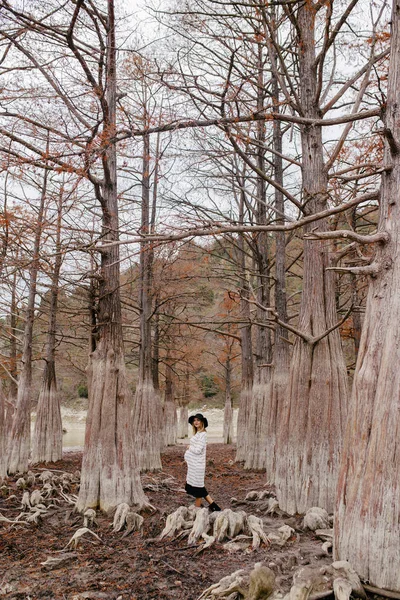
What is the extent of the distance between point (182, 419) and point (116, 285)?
89.0ft

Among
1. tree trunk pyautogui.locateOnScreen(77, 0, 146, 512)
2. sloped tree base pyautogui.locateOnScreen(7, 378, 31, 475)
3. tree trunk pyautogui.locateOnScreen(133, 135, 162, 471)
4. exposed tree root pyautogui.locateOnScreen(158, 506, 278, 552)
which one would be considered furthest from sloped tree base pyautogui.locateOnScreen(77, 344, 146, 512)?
sloped tree base pyautogui.locateOnScreen(7, 378, 31, 475)

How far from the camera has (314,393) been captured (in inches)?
317

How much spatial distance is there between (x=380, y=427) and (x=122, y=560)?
3.27m

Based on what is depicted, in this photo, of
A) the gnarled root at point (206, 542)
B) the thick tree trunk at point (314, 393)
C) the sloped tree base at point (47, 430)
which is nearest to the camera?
the gnarled root at point (206, 542)

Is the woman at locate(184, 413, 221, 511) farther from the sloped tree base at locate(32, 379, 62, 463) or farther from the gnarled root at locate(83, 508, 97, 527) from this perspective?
the sloped tree base at locate(32, 379, 62, 463)

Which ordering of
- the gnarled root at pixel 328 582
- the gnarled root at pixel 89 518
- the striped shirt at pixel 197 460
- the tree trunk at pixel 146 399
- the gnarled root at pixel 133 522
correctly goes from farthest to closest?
the tree trunk at pixel 146 399 < the striped shirt at pixel 197 460 < the gnarled root at pixel 89 518 < the gnarled root at pixel 133 522 < the gnarled root at pixel 328 582

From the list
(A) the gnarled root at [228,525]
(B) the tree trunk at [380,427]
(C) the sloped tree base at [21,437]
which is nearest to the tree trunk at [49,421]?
(C) the sloped tree base at [21,437]

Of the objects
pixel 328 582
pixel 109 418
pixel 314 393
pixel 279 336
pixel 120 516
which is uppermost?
pixel 279 336

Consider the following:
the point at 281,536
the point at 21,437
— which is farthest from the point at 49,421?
the point at 281,536

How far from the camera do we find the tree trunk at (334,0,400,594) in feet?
14.0

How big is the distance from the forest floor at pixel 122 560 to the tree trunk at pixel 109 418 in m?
0.40

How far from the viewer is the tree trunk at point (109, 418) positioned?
804cm

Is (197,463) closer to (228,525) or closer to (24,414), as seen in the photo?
(228,525)

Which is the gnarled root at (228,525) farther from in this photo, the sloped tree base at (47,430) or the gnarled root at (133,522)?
the sloped tree base at (47,430)
